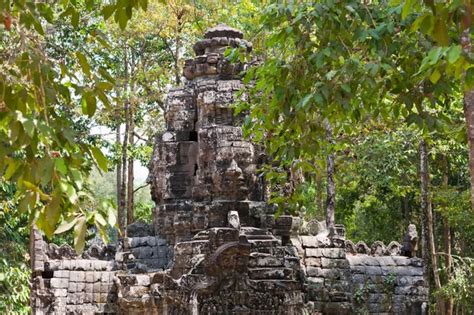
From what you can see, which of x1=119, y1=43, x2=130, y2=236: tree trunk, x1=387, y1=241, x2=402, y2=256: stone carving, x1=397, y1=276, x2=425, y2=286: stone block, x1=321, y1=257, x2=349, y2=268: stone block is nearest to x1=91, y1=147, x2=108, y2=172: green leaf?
x1=321, y1=257, x2=349, y2=268: stone block

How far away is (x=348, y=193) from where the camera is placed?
25641 millimetres

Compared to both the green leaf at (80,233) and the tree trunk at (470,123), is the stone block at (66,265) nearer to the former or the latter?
the tree trunk at (470,123)

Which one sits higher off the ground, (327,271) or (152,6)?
(152,6)

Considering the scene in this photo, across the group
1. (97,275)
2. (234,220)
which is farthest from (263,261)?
(97,275)

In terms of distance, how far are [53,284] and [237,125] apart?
13.3 ft

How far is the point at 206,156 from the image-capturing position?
1511 cm

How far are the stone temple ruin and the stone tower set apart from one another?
0.7 inches

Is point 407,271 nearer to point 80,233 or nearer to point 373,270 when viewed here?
point 373,270

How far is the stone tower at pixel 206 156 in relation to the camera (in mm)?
14789

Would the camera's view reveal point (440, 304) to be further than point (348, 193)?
No

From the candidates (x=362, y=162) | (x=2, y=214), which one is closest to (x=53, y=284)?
(x=2, y=214)

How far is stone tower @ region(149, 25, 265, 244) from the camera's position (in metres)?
14.8

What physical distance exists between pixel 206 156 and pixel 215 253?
223cm

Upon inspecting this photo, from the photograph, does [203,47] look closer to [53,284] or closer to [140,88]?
[53,284]
